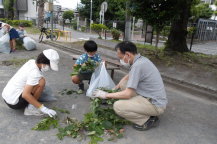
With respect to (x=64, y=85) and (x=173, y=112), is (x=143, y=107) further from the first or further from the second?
(x=64, y=85)

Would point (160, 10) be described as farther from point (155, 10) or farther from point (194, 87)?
point (194, 87)

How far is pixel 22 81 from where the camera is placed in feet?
10.1

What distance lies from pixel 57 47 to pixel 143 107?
8261 mm

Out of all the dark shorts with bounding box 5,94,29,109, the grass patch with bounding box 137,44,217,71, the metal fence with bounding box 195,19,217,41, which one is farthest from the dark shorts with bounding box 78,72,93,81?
the metal fence with bounding box 195,19,217,41

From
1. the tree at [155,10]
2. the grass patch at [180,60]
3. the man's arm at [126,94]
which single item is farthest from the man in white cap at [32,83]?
the tree at [155,10]

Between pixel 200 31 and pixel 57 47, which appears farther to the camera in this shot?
pixel 200 31

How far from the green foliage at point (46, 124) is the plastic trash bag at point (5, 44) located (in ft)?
19.1

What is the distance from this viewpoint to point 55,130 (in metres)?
3.00

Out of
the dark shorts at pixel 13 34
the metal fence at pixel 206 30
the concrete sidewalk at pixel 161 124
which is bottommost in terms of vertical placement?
the concrete sidewalk at pixel 161 124

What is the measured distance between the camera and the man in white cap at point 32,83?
296 cm

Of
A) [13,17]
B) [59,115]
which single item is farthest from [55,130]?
[13,17]

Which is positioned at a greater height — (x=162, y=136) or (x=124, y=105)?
(x=124, y=105)

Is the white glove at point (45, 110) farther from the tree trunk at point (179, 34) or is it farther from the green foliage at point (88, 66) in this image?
the tree trunk at point (179, 34)

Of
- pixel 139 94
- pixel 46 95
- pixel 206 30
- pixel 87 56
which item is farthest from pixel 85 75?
pixel 206 30
